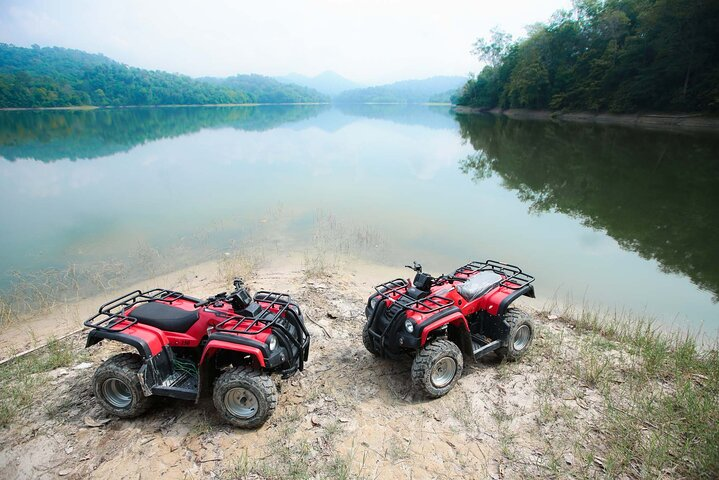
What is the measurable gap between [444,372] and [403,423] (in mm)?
675

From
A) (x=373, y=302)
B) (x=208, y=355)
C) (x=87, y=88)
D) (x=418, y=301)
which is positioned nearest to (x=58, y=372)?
(x=208, y=355)

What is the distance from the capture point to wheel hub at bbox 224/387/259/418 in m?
3.24

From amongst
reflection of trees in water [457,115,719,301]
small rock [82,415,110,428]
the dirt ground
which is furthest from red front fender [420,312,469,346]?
reflection of trees in water [457,115,719,301]

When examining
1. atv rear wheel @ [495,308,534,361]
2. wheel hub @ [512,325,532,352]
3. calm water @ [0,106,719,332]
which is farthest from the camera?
calm water @ [0,106,719,332]

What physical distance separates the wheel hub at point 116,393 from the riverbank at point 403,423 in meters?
0.16

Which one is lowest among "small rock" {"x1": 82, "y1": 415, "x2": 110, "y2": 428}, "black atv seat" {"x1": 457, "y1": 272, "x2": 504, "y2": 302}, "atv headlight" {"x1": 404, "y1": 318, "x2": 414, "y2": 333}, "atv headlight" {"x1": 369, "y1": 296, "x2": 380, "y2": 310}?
"small rock" {"x1": 82, "y1": 415, "x2": 110, "y2": 428}

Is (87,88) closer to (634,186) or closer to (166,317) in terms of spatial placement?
(634,186)

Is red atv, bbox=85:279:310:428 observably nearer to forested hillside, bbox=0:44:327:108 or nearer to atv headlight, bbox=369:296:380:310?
atv headlight, bbox=369:296:380:310

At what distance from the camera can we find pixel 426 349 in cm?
357

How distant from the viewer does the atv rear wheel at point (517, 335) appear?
4133 mm

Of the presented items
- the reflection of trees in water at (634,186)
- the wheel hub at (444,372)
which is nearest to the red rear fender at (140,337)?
the wheel hub at (444,372)

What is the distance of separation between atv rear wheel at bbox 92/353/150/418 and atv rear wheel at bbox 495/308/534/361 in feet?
11.7

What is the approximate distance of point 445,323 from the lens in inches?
141

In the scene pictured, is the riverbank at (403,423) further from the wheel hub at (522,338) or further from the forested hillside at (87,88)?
the forested hillside at (87,88)
